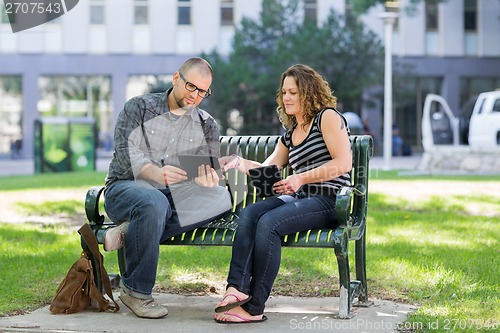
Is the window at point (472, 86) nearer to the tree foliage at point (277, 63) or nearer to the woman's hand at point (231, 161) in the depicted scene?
the tree foliage at point (277, 63)

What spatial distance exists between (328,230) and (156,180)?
3.38 ft

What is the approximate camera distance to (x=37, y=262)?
22.6ft

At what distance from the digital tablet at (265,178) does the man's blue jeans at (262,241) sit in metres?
0.28

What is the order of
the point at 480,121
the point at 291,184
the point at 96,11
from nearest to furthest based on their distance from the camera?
the point at 291,184 < the point at 480,121 < the point at 96,11

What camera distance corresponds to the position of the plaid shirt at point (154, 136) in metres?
5.27

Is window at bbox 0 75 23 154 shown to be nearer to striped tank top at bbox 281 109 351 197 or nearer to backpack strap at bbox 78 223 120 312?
backpack strap at bbox 78 223 120 312

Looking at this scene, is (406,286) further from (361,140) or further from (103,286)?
(103,286)

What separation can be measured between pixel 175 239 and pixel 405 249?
274 cm

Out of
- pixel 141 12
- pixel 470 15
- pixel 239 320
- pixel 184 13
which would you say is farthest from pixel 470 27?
pixel 239 320

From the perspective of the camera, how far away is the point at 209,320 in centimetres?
489

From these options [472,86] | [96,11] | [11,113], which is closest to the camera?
[96,11]

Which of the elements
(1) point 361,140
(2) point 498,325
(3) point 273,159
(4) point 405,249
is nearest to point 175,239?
(3) point 273,159

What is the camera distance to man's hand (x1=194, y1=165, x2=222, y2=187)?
5340mm

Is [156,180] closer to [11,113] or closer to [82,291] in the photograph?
[82,291]
